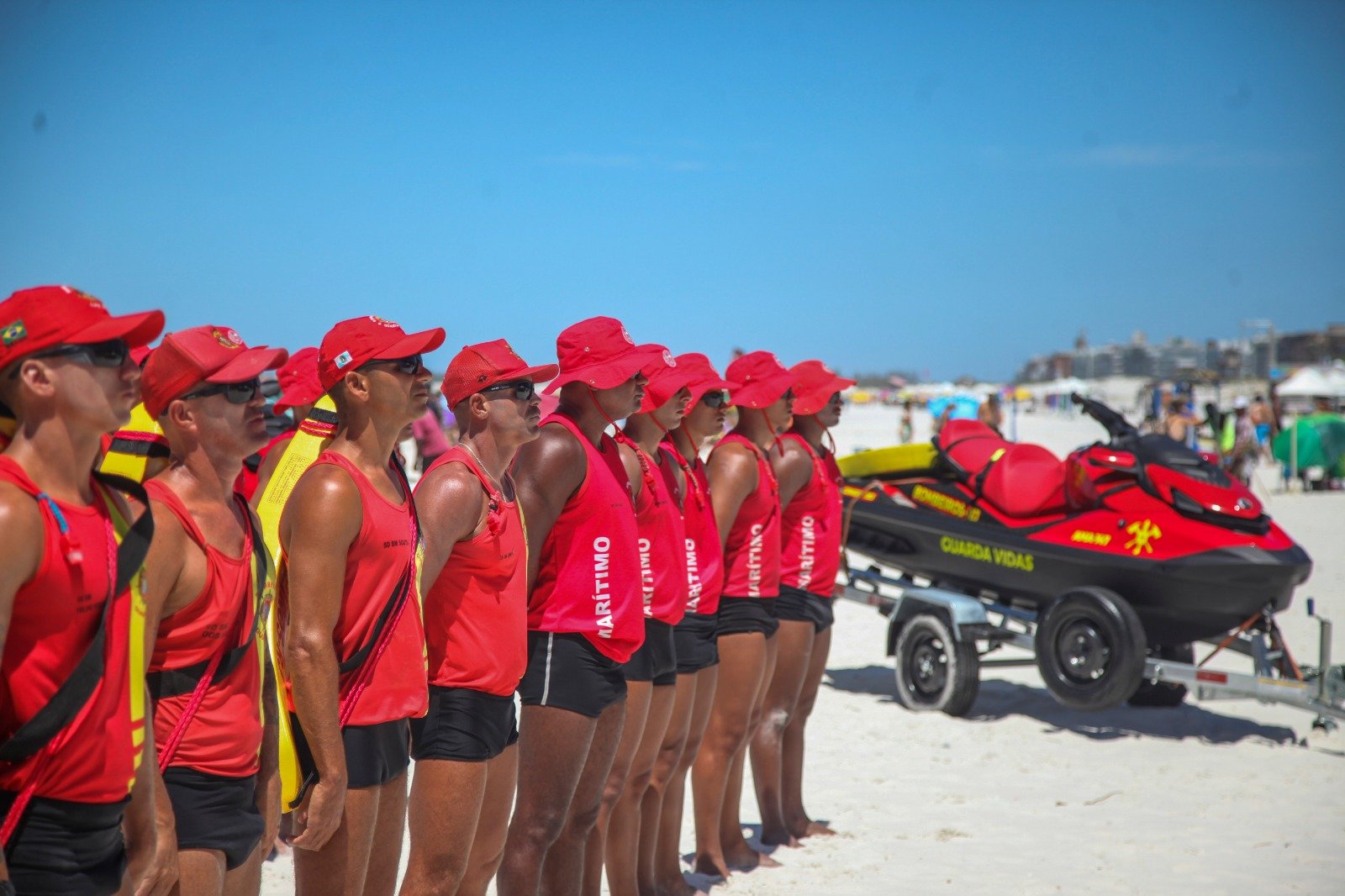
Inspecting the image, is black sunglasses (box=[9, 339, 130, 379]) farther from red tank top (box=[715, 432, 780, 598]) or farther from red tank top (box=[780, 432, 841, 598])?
red tank top (box=[780, 432, 841, 598])

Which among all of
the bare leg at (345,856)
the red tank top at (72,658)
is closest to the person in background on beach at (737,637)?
the bare leg at (345,856)

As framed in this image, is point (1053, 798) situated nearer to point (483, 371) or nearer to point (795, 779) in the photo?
point (795, 779)

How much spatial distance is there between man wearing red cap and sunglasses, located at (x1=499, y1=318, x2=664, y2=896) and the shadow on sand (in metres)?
5.31

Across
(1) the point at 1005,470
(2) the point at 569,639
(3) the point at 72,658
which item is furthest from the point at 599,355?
(1) the point at 1005,470

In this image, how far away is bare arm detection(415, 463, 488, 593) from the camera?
11.3 ft

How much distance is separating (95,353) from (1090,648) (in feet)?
22.5

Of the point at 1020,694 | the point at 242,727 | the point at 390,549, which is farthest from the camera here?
the point at 1020,694

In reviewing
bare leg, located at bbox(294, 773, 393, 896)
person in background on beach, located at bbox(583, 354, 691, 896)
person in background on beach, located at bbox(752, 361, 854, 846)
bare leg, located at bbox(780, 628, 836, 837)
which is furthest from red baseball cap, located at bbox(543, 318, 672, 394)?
bare leg, located at bbox(780, 628, 836, 837)

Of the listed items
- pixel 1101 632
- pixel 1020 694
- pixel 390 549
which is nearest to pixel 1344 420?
pixel 1020 694

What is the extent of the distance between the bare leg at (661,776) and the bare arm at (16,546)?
10.2 ft

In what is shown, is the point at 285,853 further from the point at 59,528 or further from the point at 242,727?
the point at 59,528

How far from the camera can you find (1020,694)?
9.74 metres

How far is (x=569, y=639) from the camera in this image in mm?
4066

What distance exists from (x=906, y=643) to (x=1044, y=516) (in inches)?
52.5
